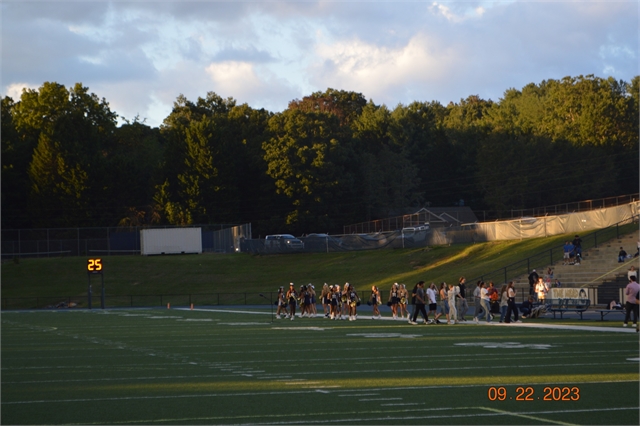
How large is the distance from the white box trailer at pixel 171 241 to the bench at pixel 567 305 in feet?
142

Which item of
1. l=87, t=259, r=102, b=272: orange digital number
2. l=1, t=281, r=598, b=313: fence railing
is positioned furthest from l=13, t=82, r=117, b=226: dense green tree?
l=87, t=259, r=102, b=272: orange digital number

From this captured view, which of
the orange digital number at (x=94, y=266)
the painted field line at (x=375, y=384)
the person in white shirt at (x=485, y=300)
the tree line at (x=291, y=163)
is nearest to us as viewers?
the painted field line at (x=375, y=384)

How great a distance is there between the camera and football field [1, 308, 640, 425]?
1096 centimetres

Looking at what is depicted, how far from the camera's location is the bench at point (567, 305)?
30.1 meters

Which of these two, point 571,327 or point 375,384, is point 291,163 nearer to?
point 571,327

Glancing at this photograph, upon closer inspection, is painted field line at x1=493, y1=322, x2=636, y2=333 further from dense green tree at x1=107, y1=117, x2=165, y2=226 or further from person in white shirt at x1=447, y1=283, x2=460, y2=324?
dense green tree at x1=107, y1=117, x2=165, y2=226

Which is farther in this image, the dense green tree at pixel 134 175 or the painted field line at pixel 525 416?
the dense green tree at pixel 134 175

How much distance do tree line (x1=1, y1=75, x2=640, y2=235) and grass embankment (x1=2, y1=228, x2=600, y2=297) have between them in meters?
16.3

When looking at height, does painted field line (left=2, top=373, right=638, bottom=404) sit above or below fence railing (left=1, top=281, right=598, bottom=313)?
above

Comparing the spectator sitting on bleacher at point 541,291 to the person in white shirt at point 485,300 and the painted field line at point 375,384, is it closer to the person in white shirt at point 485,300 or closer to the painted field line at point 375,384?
the person in white shirt at point 485,300

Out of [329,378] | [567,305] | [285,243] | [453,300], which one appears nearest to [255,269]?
[285,243]

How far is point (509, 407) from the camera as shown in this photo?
1123 centimetres

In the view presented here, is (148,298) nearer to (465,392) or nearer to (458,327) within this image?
A: (458,327)

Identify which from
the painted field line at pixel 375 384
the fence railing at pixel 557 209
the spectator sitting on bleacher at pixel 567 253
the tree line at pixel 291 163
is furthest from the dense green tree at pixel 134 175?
the painted field line at pixel 375 384
